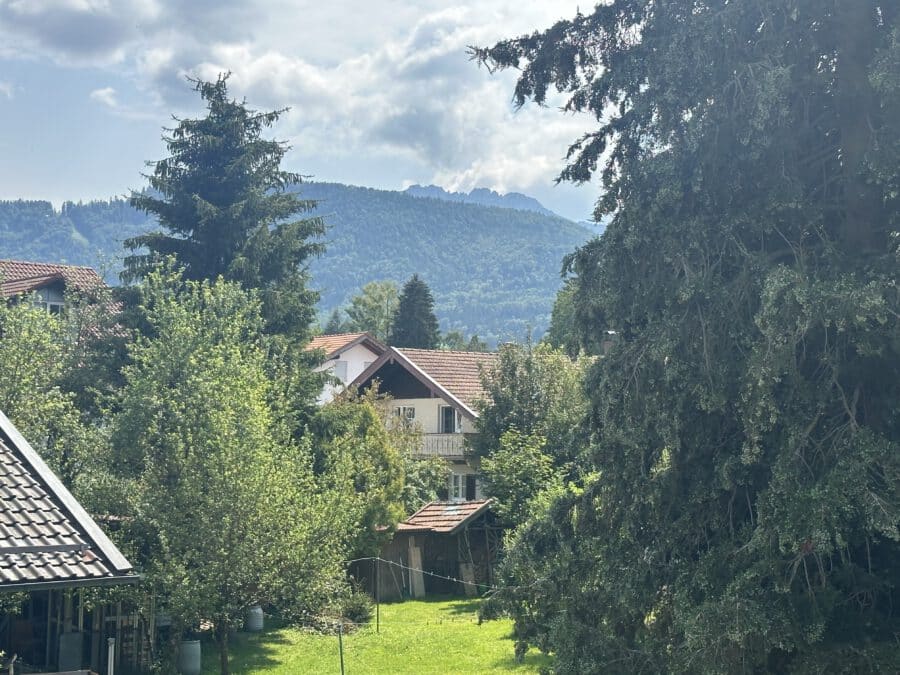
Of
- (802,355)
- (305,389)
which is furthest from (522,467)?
(802,355)

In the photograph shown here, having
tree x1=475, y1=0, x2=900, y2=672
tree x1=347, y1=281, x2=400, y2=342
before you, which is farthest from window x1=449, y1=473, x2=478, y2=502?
tree x1=347, y1=281, x2=400, y2=342

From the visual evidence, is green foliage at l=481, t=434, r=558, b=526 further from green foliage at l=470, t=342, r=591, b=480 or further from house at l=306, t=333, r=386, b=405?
house at l=306, t=333, r=386, b=405

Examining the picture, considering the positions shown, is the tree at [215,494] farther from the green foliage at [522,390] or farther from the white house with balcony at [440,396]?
the white house with balcony at [440,396]

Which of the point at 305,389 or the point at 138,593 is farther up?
the point at 305,389

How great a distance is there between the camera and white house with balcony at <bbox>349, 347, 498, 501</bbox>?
44.9 metres

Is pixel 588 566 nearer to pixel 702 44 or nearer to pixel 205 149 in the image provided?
pixel 702 44

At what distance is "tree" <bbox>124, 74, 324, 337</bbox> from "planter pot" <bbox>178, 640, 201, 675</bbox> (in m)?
10.6

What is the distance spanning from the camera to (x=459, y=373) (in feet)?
159

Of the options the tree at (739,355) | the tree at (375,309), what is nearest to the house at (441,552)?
the tree at (739,355)

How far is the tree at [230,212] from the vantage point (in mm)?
31031

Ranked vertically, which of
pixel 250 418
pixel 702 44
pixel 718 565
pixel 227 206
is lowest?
pixel 718 565

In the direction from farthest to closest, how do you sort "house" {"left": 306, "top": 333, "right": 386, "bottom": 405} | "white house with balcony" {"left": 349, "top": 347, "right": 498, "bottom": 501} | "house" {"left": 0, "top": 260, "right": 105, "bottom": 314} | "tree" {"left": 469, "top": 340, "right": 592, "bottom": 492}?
1. "house" {"left": 306, "top": 333, "right": 386, "bottom": 405}
2. "white house with balcony" {"left": 349, "top": 347, "right": 498, "bottom": 501}
3. "tree" {"left": 469, "top": 340, "right": 592, "bottom": 492}
4. "house" {"left": 0, "top": 260, "right": 105, "bottom": 314}

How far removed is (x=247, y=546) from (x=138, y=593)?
241cm

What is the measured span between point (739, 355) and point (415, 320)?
7289cm
